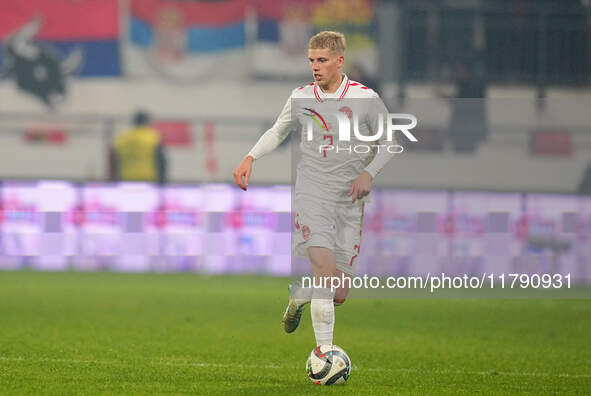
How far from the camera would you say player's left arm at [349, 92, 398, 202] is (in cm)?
648

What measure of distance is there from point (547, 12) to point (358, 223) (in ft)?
50.9

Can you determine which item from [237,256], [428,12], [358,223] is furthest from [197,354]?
[428,12]

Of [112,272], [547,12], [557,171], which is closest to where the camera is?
[557,171]

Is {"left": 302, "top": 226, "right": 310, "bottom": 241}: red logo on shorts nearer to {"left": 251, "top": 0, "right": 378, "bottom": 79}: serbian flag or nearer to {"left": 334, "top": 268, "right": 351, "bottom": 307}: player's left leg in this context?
{"left": 334, "top": 268, "right": 351, "bottom": 307}: player's left leg

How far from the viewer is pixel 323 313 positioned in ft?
21.4

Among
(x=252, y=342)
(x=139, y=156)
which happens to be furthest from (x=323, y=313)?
(x=139, y=156)

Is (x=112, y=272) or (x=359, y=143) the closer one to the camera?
(x=359, y=143)

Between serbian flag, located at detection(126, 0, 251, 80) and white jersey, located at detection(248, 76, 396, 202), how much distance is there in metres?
17.2

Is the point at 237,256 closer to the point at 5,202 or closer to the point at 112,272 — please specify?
the point at 112,272

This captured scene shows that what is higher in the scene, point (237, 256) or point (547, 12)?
point (547, 12)

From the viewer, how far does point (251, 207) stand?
16094 mm

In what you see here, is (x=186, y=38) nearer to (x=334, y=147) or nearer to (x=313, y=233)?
(x=334, y=147)

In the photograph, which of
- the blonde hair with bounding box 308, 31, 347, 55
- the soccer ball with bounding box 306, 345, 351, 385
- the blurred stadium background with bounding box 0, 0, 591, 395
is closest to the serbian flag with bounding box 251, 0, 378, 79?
the blurred stadium background with bounding box 0, 0, 591, 395

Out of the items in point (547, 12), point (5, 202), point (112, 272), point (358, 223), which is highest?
point (547, 12)
